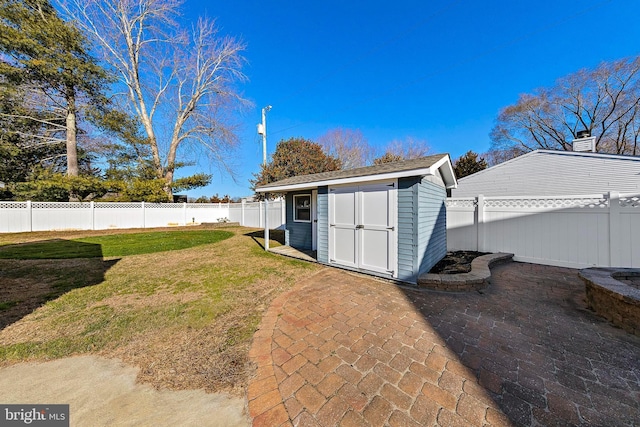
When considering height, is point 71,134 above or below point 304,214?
above

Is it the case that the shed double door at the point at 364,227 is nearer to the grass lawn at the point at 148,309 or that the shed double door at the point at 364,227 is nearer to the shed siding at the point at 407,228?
the shed siding at the point at 407,228

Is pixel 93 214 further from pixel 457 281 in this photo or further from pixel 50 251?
pixel 457 281

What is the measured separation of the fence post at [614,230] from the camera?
4.42 m

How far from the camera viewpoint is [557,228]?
199 inches

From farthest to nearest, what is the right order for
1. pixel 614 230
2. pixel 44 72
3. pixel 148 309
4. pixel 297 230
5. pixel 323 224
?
pixel 44 72 → pixel 297 230 → pixel 323 224 → pixel 614 230 → pixel 148 309

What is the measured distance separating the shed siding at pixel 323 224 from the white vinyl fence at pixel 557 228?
13.0 ft

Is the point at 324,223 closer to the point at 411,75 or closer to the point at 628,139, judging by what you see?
the point at 411,75

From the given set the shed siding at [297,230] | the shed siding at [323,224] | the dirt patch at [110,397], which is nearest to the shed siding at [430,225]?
the shed siding at [323,224]

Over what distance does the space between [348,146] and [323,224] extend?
1852 cm

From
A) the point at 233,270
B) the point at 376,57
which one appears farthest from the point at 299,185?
the point at 376,57

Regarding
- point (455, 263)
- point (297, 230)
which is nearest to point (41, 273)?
point (297, 230)

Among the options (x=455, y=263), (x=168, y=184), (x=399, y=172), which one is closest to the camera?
(x=399, y=172)

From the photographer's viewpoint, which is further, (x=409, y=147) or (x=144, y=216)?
(x=409, y=147)

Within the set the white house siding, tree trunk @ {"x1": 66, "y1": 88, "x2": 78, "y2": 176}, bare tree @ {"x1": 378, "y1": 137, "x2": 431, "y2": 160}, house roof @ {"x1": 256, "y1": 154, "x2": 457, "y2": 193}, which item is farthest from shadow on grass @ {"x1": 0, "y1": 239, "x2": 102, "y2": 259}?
bare tree @ {"x1": 378, "y1": 137, "x2": 431, "y2": 160}
